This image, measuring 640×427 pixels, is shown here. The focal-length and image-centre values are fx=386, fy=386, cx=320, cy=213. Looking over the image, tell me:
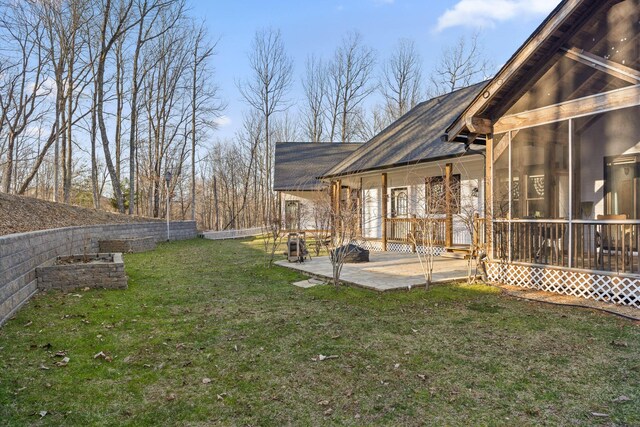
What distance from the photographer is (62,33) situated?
720 inches

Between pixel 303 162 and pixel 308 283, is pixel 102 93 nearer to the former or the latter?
pixel 303 162

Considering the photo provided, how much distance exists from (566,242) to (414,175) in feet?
21.4

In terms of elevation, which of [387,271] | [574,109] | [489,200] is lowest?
[387,271]

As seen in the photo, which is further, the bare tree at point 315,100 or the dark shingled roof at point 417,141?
the bare tree at point 315,100

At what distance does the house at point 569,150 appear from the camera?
6102mm

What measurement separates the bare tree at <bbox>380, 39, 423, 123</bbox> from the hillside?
25.5 meters

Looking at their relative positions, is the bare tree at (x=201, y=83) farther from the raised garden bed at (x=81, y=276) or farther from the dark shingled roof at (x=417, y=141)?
the raised garden bed at (x=81, y=276)

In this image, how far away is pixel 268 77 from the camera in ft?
110

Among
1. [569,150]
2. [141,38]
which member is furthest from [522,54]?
[141,38]

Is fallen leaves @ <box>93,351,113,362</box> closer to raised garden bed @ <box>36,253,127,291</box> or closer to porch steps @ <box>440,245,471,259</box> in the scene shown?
raised garden bed @ <box>36,253,127,291</box>

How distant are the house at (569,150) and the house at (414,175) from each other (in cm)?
132

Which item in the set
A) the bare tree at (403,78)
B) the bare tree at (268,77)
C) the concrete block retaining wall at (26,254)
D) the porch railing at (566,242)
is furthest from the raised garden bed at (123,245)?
the bare tree at (403,78)

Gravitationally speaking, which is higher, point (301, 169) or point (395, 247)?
point (301, 169)

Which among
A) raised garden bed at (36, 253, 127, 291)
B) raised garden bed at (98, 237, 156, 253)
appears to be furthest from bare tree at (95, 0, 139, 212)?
raised garden bed at (36, 253, 127, 291)
